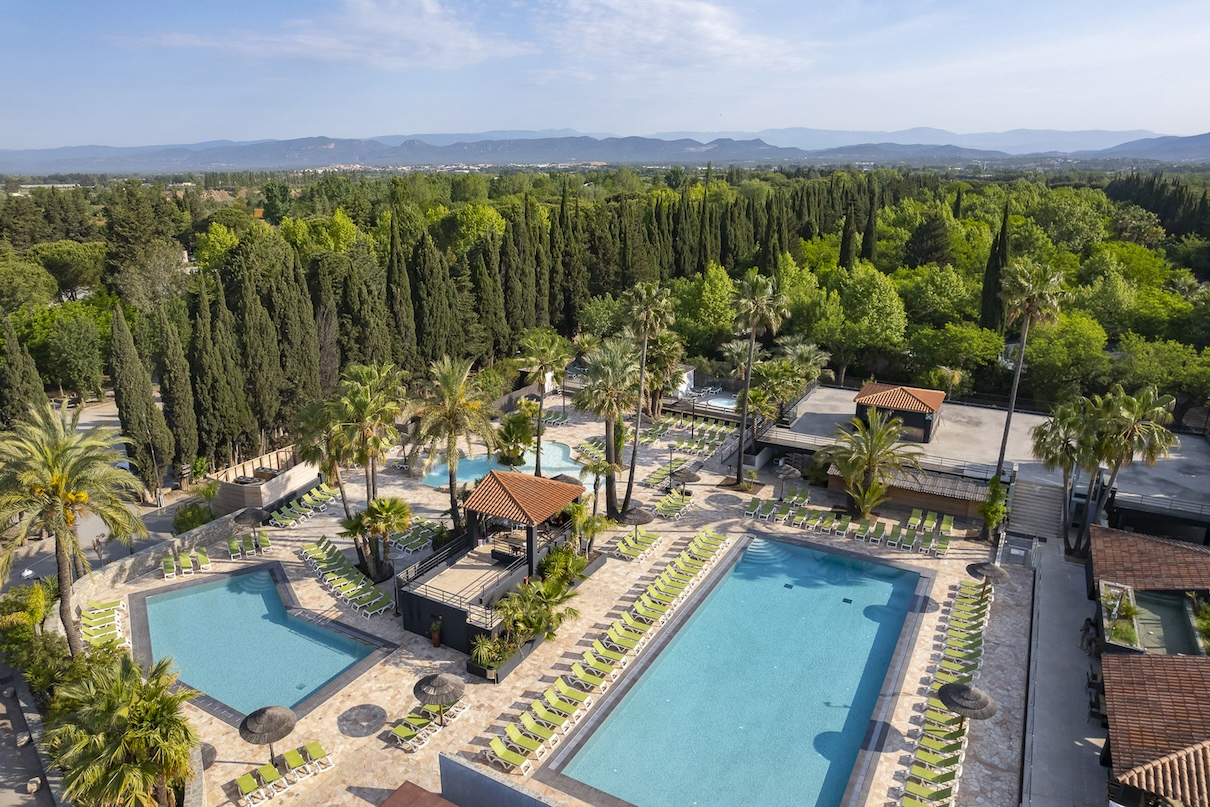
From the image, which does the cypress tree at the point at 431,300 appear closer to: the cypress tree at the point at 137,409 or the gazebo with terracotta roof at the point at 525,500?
the cypress tree at the point at 137,409

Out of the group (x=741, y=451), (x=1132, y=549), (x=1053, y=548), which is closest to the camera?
(x=1132, y=549)

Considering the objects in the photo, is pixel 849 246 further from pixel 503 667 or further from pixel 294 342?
pixel 503 667

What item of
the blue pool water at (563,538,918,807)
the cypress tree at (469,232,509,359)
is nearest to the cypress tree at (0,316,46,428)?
the cypress tree at (469,232,509,359)

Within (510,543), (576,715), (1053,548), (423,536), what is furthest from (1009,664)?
(423,536)

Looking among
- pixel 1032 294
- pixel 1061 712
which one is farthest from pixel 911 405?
pixel 1061 712

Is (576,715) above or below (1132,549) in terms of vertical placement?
below

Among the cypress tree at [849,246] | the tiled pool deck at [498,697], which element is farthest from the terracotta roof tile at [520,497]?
the cypress tree at [849,246]

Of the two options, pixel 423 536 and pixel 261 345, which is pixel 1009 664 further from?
pixel 261 345
